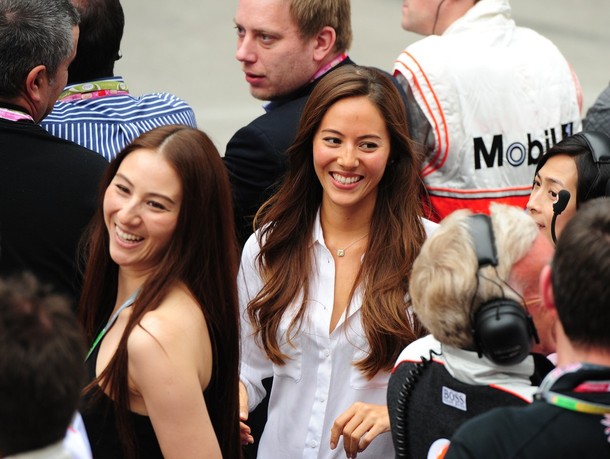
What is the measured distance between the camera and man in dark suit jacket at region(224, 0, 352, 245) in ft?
11.5

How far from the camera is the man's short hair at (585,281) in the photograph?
1767mm

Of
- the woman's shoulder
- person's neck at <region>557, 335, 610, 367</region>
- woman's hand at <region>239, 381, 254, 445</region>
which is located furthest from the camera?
woman's hand at <region>239, 381, 254, 445</region>

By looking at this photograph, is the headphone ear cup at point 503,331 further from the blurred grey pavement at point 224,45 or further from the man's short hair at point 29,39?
the blurred grey pavement at point 224,45

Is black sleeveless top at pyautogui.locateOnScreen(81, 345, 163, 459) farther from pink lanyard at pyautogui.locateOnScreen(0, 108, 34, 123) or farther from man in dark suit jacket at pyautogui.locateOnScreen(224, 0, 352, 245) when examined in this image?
man in dark suit jacket at pyautogui.locateOnScreen(224, 0, 352, 245)

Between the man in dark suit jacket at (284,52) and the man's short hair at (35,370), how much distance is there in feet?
5.74

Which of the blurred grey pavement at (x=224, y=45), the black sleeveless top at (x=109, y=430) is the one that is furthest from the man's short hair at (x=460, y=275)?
the blurred grey pavement at (x=224, y=45)

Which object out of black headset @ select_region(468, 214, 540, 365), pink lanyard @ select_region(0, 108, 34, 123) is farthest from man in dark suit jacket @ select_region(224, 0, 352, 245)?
black headset @ select_region(468, 214, 540, 365)

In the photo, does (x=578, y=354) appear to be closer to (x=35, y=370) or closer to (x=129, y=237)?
(x=35, y=370)

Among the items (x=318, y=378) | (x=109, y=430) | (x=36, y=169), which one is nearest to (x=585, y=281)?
(x=109, y=430)

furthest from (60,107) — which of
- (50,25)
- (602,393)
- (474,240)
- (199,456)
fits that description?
(602,393)

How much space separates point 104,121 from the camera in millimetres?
3568

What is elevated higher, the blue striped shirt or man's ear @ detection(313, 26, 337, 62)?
man's ear @ detection(313, 26, 337, 62)

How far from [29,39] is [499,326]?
177 cm

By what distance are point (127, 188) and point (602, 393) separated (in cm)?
126
